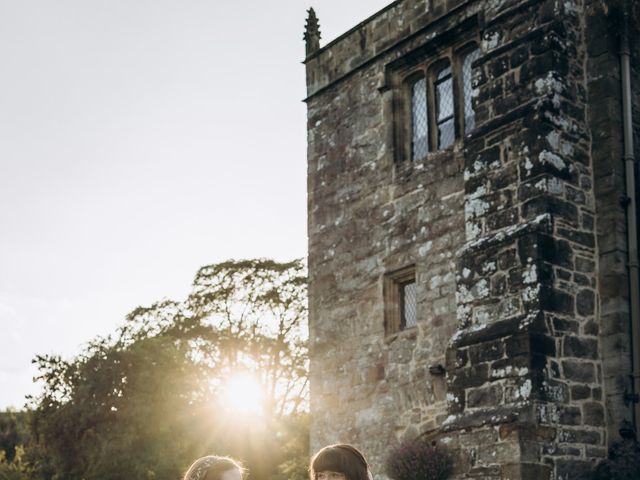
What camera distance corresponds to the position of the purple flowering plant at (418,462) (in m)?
11.6

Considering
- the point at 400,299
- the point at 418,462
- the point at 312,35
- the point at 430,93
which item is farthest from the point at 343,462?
the point at 312,35

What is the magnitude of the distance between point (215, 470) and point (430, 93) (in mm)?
10246

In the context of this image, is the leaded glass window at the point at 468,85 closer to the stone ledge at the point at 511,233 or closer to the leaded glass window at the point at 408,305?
the stone ledge at the point at 511,233

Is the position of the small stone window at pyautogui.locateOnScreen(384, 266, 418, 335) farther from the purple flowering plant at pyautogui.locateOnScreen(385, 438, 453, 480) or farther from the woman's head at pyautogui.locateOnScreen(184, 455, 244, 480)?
the woman's head at pyautogui.locateOnScreen(184, 455, 244, 480)

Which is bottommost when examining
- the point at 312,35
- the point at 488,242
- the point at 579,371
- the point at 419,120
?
the point at 579,371

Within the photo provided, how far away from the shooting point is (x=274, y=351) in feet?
104

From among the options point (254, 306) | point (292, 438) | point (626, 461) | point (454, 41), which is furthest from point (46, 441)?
point (626, 461)

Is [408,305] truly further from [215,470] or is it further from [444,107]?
[215,470]

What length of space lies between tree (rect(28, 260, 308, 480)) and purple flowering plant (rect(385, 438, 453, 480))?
11.7 meters

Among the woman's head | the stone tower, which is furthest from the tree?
the woman's head

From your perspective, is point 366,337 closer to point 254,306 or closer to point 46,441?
point 46,441

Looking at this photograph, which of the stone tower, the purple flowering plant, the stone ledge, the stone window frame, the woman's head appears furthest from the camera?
the stone window frame

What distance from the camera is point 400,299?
14.6 m

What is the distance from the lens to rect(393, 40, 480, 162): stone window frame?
556 inches
